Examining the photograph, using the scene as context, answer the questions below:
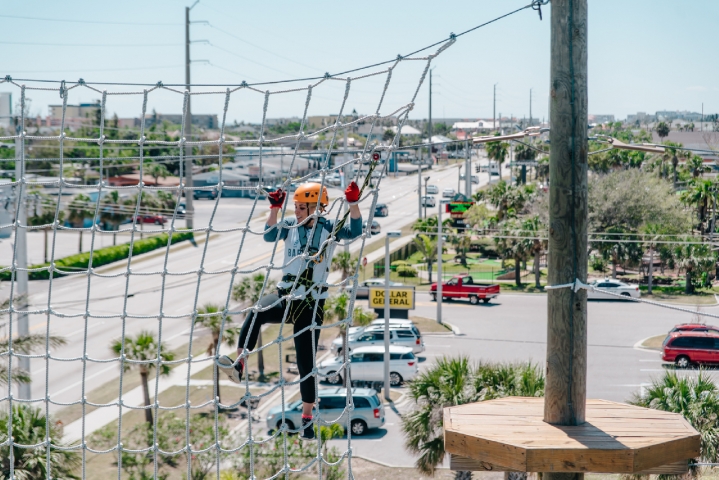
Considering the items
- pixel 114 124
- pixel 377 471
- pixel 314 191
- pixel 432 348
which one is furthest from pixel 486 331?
pixel 114 124

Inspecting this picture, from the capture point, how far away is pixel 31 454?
12.0 meters

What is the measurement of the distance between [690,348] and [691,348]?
0.03 metres

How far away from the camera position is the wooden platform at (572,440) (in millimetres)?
4703

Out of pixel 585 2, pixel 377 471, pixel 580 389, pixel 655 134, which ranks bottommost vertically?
pixel 377 471

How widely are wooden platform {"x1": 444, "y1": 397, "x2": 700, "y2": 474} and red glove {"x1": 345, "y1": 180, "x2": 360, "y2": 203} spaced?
5.08 ft

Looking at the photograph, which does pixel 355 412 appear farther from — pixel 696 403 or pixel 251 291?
pixel 696 403

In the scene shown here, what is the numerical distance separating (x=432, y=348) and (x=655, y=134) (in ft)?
163

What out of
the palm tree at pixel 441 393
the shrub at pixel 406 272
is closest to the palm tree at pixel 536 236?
the shrub at pixel 406 272

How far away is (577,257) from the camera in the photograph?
5.12 meters

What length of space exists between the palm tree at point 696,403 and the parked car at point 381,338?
1132 cm

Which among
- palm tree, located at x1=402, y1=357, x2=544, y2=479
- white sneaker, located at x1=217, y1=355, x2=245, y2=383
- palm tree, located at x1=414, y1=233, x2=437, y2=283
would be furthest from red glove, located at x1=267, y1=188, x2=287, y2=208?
palm tree, located at x1=414, y1=233, x2=437, y2=283

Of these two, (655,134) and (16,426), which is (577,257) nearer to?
(16,426)

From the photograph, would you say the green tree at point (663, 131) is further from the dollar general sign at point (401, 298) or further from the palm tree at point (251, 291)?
the palm tree at point (251, 291)

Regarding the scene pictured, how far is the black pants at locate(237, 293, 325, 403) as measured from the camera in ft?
20.5
